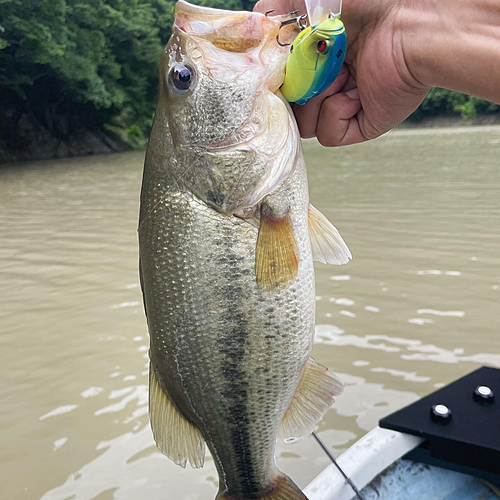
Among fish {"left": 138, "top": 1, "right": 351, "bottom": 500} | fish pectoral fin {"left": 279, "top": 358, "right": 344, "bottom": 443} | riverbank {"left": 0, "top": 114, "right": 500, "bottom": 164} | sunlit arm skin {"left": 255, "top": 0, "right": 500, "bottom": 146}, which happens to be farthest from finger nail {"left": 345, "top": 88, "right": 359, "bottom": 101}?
riverbank {"left": 0, "top": 114, "right": 500, "bottom": 164}

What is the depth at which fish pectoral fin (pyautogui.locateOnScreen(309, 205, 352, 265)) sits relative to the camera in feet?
5.53

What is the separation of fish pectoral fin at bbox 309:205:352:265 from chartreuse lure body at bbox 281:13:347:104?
1.39 ft

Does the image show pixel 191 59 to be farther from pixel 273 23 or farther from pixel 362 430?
pixel 362 430

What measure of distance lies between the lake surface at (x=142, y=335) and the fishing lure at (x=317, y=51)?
2299mm

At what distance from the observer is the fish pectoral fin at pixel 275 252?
148 cm

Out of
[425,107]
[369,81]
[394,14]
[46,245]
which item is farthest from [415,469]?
[425,107]

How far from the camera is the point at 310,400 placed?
5.57 ft

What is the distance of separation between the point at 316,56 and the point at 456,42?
1.38 feet

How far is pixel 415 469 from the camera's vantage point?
2453 mm

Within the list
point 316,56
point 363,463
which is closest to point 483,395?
point 363,463

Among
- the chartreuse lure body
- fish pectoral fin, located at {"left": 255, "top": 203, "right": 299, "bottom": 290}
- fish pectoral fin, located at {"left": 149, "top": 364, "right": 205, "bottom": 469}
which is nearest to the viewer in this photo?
the chartreuse lure body

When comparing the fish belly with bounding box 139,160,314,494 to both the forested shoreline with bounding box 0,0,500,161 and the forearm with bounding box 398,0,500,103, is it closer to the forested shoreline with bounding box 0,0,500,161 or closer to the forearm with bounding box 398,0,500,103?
the forearm with bounding box 398,0,500,103

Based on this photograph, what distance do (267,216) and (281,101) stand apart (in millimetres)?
361

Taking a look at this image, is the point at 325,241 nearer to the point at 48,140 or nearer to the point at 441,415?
the point at 441,415
